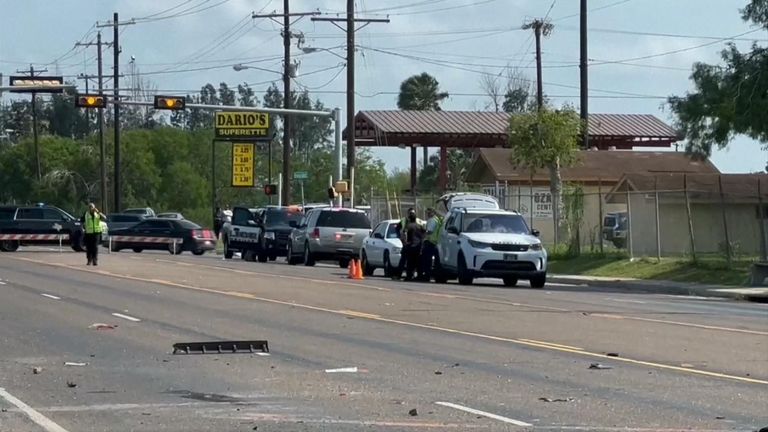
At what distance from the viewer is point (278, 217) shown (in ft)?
168

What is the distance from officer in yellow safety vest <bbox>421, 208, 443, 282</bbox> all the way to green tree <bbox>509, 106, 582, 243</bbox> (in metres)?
18.6

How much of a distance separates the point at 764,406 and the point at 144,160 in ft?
319

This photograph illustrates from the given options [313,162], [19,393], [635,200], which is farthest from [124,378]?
[313,162]

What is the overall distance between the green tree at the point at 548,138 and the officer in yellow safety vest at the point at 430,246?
18590mm

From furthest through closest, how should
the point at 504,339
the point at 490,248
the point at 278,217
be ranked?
the point at 278,217 < the point at 490,248 < the point at 504,339

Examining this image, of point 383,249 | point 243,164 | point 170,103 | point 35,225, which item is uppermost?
point 170,103

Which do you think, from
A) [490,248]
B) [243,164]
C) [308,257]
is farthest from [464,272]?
[243,164]

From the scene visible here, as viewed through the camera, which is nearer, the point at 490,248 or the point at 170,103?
the point at 490,248

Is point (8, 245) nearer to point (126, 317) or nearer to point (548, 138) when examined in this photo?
point (548, 138)

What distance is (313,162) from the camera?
120750 mm

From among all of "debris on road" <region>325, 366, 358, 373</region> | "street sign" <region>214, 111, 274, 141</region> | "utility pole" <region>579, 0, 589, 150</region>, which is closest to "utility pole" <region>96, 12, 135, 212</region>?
"street sign" <region>214, 111, 274, 141</region>

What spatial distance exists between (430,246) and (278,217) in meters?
16.4

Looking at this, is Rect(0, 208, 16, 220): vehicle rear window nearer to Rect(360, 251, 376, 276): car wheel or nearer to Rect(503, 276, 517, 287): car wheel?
Rect(360, 251, 376, 276): car wheel

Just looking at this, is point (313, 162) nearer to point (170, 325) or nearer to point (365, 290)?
point (365, 290)
